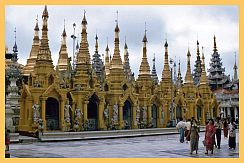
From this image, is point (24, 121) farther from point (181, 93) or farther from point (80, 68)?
point (181, 93)

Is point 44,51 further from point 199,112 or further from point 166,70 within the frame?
point 199,112

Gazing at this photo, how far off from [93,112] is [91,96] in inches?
63.8

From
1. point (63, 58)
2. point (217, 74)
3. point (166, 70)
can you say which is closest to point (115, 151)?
point (63, 58)

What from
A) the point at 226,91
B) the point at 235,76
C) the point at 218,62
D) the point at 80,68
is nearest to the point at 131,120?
the point at 80,68

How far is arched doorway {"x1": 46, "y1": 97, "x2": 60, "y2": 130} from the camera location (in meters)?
31.0

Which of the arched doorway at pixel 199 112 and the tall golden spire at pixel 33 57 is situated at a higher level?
the tall golden spire at pixel 33 57

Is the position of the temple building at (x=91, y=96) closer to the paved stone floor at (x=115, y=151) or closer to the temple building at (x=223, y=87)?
the paved stone floor at (x=115, y=151)

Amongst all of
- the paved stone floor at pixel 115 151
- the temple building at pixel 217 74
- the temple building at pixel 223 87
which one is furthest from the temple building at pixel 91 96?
the temple building at pixel 217 74

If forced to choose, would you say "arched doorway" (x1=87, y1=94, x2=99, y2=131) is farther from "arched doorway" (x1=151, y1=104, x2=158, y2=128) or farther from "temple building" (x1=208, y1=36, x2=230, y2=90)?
"temple building" (x1=208, y1=36, x2=230, y2=90)

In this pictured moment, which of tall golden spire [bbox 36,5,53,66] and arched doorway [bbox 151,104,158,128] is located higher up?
tall golden spire [bbox 36,5,53,66]

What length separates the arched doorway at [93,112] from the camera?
33656 millimetres

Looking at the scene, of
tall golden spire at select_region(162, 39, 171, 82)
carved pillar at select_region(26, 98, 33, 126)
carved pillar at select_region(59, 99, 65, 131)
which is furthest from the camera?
tall golden spire at select_region(162, 39, 171, 82)

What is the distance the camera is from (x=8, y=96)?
29.4 m

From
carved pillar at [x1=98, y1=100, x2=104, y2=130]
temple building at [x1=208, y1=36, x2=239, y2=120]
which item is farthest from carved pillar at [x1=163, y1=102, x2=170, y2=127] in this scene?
temple building at [x1=208, y1=36, x2=239, y2=120]
